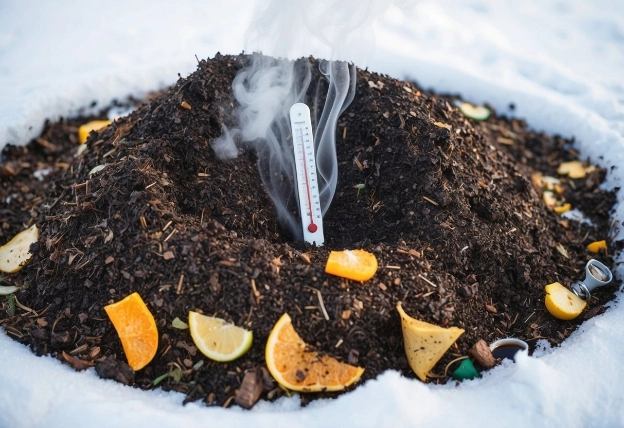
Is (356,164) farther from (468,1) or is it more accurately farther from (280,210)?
(468,1)

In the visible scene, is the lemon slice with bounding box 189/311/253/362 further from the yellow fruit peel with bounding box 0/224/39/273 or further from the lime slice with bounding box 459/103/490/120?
the lime slice with bounding box 459/103/490/120

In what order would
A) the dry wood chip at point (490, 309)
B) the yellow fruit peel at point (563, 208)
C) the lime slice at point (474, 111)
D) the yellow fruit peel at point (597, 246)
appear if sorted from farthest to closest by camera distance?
the lime slice at point (474, 111)
the yellow fruit peel at point (563, 208)
the yellow fruit peel at point (597, 246)
the dry wood chip at point (490, 309)

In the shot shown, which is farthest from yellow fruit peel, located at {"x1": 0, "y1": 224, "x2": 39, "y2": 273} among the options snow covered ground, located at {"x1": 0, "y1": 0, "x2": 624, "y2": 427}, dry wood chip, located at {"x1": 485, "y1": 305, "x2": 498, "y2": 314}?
dry wood chip, located at {"x1": 485, "y1": 305, "x2": 498, "y2": 314}

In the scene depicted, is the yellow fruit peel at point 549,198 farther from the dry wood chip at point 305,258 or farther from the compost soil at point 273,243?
the dry wood chip at point 305,258

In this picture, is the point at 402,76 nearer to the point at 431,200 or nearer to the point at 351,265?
the point at 431,200

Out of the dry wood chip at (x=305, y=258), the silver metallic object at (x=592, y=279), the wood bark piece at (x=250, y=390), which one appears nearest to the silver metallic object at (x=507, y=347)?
the silver metallic object at (x=592, y=279)

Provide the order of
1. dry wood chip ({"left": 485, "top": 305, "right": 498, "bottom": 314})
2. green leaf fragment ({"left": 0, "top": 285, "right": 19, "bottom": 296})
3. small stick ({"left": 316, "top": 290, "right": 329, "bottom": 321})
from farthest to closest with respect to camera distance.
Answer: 1. green leaf fragment ({"left": 0, "top": 285, "right": 19, "bottom": 296})
2. dry wood chip ({"left": 485, "top": 305, "right": 498, "bottom": 314})
3. small stick ({"left": 316, "top": 290, "right": 329, "bottom": 321})
